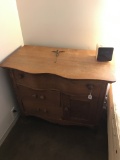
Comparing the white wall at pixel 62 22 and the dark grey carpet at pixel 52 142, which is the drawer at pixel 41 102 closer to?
the dark grey carpet at pixel 52 142

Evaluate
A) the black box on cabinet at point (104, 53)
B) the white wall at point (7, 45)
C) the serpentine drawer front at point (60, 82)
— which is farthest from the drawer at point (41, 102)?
the black box on cabinet at point (104, 53)

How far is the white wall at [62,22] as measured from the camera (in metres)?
1.26

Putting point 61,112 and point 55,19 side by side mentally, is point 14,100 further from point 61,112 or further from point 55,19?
point 55,19

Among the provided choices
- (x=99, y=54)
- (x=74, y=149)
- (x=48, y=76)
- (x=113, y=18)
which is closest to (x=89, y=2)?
(x=113, y=18)

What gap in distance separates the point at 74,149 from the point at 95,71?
0.82m

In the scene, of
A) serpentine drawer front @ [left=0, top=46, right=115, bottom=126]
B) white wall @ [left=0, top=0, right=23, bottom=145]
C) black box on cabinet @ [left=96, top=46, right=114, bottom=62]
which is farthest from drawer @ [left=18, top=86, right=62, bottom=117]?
black box on cabinet @ [left=96, top=46, right=114, bottom=62]

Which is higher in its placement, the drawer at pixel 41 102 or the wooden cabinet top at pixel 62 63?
the wooden cabinet top at pixel 62 63

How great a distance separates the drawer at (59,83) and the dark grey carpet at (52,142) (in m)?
0.57

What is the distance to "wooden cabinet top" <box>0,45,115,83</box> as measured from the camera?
3.49ft

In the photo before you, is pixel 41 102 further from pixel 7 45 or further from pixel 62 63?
pixel 7 45

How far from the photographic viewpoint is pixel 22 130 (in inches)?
60.9

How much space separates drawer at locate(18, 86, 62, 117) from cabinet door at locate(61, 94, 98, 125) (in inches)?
2.9

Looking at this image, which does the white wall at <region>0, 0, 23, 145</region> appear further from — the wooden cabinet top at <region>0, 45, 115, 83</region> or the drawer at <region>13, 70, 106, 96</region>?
the drawer at <region>13, 70, 106, 96</region>

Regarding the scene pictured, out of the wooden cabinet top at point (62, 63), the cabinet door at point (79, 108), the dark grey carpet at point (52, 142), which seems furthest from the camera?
the dark grey carpet at point (52, 142)
